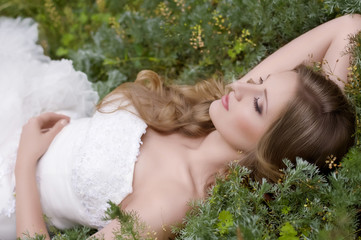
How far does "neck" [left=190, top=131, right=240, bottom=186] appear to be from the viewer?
266 cm

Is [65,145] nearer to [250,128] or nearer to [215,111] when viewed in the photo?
[215,111]

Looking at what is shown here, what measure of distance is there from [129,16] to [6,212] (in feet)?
7.17

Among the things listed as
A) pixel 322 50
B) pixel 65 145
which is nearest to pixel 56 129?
pixel 65 145

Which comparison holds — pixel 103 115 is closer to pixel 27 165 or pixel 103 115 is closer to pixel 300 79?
pixel 27 165

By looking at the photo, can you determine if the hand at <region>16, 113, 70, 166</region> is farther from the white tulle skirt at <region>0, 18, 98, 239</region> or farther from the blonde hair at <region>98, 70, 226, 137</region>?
the blonde hair at <region>98, 70, 226, 137</region>

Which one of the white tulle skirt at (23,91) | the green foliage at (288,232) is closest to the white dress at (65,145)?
the white tulle skirt at (23,91)

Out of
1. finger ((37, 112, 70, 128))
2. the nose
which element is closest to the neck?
the nose

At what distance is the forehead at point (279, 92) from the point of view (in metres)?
2.38

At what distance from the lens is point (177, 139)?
291 centimetres

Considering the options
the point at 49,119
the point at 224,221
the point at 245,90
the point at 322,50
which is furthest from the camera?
the point at 49,119

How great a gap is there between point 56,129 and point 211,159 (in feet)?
3.99

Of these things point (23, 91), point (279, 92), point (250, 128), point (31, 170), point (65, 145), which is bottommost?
point (31, 170)

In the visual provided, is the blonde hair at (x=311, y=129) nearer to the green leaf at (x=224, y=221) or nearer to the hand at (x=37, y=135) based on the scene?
the green leaf at (x=224, y=221)

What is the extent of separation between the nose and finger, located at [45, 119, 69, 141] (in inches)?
55.0
